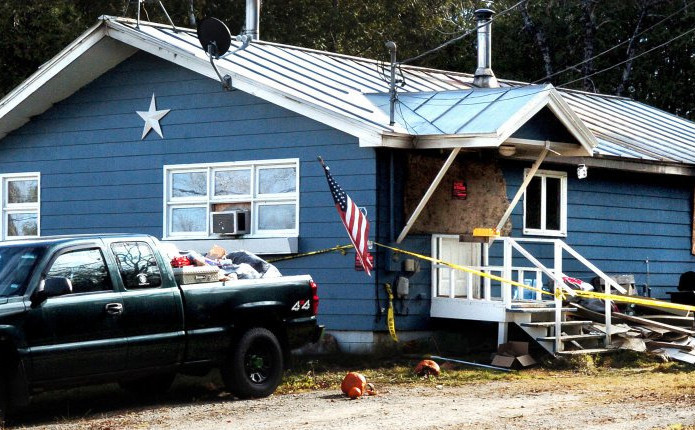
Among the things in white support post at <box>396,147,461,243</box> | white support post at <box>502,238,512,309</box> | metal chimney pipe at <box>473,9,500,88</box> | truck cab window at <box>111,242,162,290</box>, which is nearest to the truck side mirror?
truck cab window at <box>111,242,162,290</box>

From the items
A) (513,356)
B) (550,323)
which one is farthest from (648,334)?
(513,356)

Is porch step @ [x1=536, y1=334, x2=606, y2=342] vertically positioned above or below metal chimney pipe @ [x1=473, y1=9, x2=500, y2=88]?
below

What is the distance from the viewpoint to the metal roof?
16.4m

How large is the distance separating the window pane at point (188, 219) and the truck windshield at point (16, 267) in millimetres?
6613

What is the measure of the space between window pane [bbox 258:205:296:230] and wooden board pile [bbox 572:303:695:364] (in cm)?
424

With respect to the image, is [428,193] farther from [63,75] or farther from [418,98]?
[63,75]

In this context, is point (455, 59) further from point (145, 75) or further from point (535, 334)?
point (535, 334)

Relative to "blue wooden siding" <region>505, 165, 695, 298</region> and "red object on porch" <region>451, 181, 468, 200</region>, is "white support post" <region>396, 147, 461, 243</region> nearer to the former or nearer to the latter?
"red object on porch" <region>451, 181, 468, 200</region>

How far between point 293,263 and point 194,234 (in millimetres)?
1930

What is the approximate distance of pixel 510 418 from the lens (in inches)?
441

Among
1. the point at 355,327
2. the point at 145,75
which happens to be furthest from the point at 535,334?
the point at 145,75

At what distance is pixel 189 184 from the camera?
1852 cm

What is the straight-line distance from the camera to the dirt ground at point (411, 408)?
1100 centimetres

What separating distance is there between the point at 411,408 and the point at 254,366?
6.60ft
